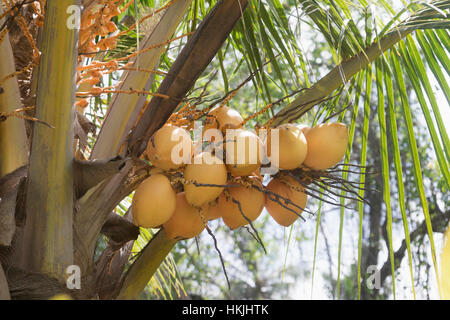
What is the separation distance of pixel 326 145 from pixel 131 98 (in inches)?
14.5

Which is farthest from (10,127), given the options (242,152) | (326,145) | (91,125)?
(326,145)

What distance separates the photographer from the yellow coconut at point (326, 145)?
40.1 inches

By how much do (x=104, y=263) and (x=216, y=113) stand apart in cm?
37

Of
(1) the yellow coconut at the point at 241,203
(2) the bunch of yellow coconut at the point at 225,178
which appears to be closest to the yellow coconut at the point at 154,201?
(2) the bunch of yellow coconut at the point at 225,178

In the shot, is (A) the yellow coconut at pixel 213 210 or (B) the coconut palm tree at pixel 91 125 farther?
(A) the yellow coconut at pixel 213 210

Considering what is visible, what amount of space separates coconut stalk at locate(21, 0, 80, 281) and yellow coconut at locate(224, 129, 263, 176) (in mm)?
267

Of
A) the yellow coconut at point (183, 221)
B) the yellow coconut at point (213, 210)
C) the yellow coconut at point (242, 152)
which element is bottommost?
the yellow coconut at point (183, 221)

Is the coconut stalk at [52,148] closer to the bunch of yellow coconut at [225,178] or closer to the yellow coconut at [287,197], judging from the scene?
the bunch of yellow coconut at [225,178]

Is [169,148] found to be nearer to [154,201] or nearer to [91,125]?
[154,201]

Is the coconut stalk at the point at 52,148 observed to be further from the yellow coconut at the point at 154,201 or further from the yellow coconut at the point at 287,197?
the yellow coconut at the point at 287,197

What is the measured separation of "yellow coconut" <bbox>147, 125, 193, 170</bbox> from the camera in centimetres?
95

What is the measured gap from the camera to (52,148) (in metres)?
0.90

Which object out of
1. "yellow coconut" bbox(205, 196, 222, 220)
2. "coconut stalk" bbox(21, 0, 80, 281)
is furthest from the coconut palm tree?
"yellow coconut" bbox(205, 196, 222, 220)

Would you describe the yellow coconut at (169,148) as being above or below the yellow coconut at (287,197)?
above
